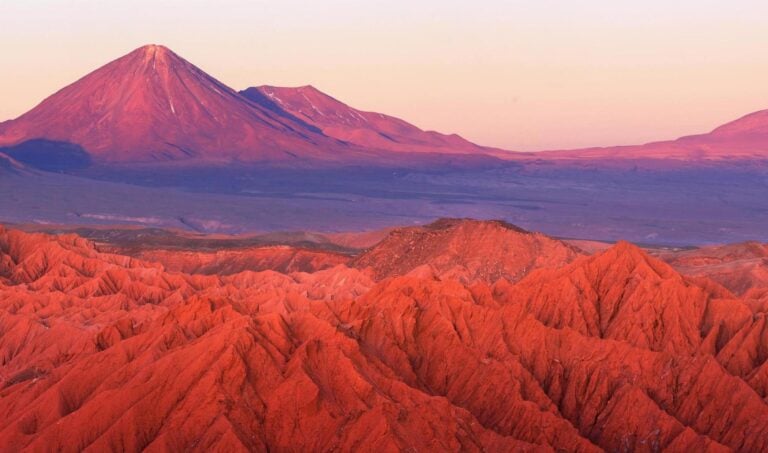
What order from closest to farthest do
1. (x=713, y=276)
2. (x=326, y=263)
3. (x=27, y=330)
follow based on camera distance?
1. (x=27, y=330)
2. (x=713, y=276)
3. (x=326, y=263)

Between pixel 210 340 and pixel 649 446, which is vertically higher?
pixel 210 340

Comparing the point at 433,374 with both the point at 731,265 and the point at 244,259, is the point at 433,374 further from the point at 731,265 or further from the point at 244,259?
the point at 244,259

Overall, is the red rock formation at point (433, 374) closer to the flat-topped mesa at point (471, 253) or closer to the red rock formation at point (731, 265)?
the red rock formation at point (731, 265)

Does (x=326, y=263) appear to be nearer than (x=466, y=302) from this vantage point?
No

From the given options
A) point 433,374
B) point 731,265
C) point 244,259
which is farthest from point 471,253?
point 433,374

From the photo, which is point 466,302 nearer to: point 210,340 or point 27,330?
point 210,340

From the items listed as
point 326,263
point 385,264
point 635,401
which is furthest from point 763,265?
point 635,401

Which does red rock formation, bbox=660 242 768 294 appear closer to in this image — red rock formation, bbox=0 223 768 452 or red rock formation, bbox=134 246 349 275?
red rock formation, bbox=0 223 768 452
